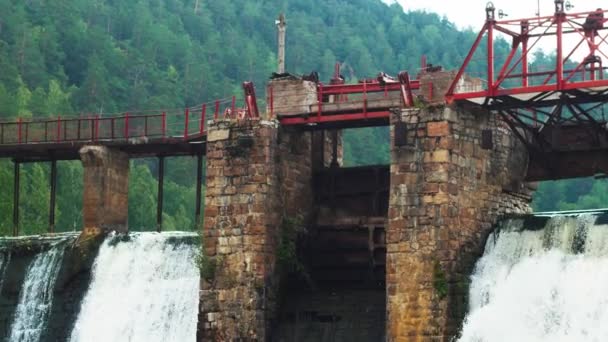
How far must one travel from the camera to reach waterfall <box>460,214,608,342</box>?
42.0 meters

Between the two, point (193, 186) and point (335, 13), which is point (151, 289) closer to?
point (193, 186)

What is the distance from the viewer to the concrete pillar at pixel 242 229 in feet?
156

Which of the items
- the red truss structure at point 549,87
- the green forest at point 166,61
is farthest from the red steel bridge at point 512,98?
the green forest at point 166,61

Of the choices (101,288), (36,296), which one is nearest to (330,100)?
(101,288)

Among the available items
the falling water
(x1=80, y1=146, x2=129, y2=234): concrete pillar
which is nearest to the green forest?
the falling water

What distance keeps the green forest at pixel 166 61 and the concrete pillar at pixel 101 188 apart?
26.1 metres

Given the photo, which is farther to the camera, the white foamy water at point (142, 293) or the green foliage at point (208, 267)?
the white foamy water at point (142, 293)

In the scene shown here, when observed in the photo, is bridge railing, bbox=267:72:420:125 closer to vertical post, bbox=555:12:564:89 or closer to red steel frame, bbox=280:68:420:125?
red steel frame, bbox=280:68:420:125

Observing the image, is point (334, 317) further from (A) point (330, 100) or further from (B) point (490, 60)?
(B) point (490, 60)

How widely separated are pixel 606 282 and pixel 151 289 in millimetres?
16334

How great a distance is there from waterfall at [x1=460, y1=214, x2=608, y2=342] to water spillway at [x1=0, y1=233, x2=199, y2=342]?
9.79 meters

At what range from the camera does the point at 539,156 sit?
4872 cm

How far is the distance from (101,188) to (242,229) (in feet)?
35.0

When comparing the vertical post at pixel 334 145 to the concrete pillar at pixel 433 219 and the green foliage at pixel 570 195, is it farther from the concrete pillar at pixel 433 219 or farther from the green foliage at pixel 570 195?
the green foliage at pixel 570 195
